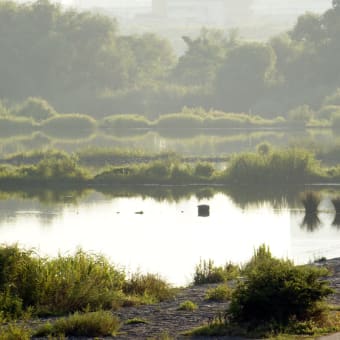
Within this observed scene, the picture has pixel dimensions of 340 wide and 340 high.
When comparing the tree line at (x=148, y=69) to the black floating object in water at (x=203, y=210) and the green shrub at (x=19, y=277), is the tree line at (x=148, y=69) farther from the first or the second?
the green shrub at (x=19, y=277)

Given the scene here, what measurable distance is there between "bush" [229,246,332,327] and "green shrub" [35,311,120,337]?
1724mm

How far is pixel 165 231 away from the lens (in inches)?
1554

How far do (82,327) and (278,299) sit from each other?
106 inches

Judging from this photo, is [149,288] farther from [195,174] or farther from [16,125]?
[16,125]

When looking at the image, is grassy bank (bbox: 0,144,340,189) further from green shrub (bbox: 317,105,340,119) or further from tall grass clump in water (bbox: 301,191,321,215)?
green shrub (bbox: 317,105,340,119)

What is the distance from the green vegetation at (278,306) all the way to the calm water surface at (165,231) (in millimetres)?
9713

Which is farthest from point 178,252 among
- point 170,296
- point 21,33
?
point 21,33

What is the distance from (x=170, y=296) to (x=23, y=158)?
157 ft

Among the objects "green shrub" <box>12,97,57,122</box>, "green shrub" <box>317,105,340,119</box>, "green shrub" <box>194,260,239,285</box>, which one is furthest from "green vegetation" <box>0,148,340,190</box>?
"green shrub" <box>12,97,57,122</box>

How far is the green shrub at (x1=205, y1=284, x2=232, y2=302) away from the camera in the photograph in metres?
20.3

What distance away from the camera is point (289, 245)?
35656 mm

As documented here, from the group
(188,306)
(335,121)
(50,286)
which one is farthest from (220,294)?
(335,121)

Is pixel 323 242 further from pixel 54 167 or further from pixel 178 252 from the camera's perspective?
pixel 54 167

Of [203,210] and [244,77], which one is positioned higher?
[244,77]
